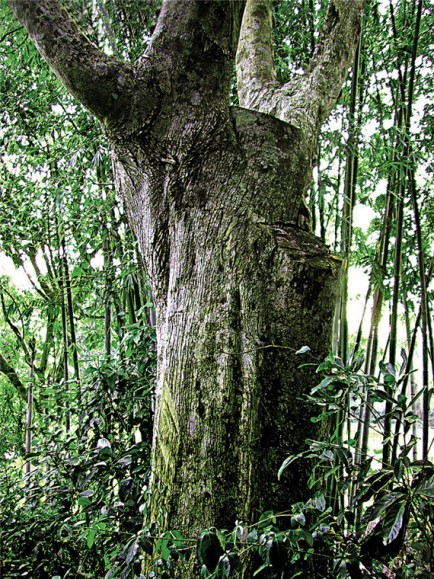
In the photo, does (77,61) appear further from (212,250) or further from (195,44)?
(212,250)

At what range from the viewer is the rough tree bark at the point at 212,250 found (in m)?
1.22

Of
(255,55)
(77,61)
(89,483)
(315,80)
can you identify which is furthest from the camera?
(255,55)

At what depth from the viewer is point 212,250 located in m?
1.36

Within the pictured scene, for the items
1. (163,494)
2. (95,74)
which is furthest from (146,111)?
(163,494)

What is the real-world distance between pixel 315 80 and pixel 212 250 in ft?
2.82

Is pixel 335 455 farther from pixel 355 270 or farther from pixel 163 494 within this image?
pixel 355 270

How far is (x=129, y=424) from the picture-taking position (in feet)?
5.85

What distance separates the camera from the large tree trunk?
1.21 metres

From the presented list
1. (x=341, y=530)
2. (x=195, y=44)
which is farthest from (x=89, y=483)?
(x=195, y=44)

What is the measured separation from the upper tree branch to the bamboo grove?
0.19 meters

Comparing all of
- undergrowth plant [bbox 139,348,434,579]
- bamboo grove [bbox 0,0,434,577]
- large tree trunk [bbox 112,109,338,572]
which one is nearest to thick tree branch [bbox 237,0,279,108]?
bamboo grove [bbox 0,0,434,577]

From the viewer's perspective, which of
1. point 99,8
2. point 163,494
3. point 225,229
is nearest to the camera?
point 163,494

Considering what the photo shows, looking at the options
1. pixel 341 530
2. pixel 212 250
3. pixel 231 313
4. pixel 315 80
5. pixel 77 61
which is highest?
pixel 315 80

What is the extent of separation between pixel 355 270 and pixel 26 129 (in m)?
2.12
